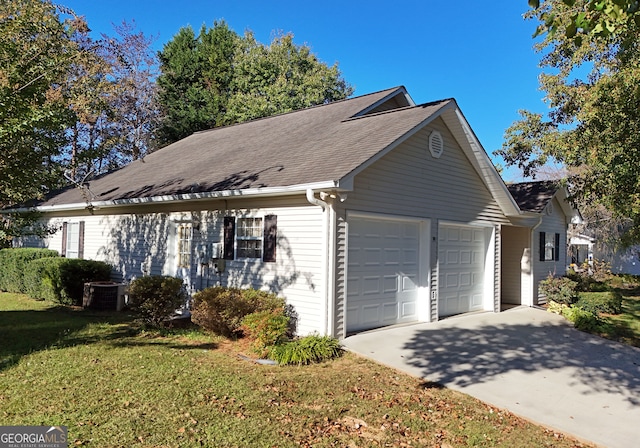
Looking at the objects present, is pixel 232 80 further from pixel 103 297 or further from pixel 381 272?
pixel 381 272

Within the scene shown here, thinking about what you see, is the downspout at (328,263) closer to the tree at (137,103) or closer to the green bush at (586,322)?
the green bush at (586,322)

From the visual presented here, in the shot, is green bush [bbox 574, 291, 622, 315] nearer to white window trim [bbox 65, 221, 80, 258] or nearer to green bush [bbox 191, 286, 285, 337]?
green bush [bbox 191, 286, 285, 337]

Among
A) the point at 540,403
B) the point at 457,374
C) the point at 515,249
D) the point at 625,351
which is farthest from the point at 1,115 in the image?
the point at 515,249

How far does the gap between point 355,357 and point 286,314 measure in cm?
180

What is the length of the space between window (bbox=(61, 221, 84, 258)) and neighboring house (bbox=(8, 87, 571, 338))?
11 centimetres

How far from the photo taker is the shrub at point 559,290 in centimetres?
1463

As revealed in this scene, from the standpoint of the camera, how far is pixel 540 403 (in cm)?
A: 604

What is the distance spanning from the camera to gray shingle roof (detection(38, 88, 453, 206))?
9.11 meters

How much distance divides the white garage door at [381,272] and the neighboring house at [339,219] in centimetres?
3

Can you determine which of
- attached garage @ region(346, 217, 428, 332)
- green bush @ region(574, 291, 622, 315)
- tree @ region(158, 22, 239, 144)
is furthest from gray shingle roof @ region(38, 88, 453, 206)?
tree @ region(158, 22, 239, 144)

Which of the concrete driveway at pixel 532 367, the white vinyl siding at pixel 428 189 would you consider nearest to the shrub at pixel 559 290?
the white vinyl siding at pixel 428 189

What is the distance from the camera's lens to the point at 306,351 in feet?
24.4

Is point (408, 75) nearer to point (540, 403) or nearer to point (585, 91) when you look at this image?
point (585, 91)

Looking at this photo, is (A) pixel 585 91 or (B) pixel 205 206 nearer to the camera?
(B) pixel 205 206
